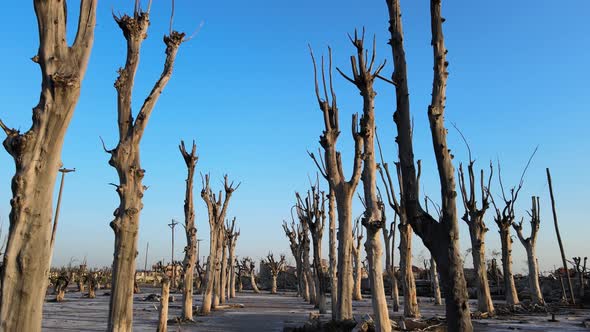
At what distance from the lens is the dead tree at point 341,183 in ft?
34.9

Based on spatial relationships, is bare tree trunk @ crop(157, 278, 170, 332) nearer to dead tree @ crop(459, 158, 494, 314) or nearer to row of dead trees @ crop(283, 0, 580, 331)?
row of dead trees @ crop(283, 0, 580, 331)

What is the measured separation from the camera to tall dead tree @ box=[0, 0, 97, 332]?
3.89m

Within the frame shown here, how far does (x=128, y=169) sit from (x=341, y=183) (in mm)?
5217

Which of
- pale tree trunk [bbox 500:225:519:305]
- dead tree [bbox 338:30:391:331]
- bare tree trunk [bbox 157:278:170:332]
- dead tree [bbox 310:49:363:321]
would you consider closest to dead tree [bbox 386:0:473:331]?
dead tree [bbox 338:30:391:331]

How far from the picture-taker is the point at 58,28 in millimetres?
4430

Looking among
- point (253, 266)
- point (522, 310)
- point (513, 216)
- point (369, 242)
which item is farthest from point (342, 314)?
point (253, 266)

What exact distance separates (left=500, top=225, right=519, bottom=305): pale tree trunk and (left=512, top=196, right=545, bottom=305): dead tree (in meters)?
1.17

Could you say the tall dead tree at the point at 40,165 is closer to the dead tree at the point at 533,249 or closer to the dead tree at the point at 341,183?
the dead tree at the point at 341,183

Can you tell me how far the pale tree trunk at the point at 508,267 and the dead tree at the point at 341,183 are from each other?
10.6 metres

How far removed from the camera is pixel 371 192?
31.0ft

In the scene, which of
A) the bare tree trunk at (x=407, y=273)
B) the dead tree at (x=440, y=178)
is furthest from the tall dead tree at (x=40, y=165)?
the bare tree trunk at (x=407, y=273)

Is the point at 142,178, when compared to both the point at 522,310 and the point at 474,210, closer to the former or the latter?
the point at 474,210

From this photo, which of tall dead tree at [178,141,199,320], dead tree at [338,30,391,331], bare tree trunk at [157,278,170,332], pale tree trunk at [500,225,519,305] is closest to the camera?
dead tree at [338,30,391,331]

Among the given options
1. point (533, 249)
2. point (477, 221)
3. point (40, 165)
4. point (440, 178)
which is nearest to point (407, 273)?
point (477, 221)
